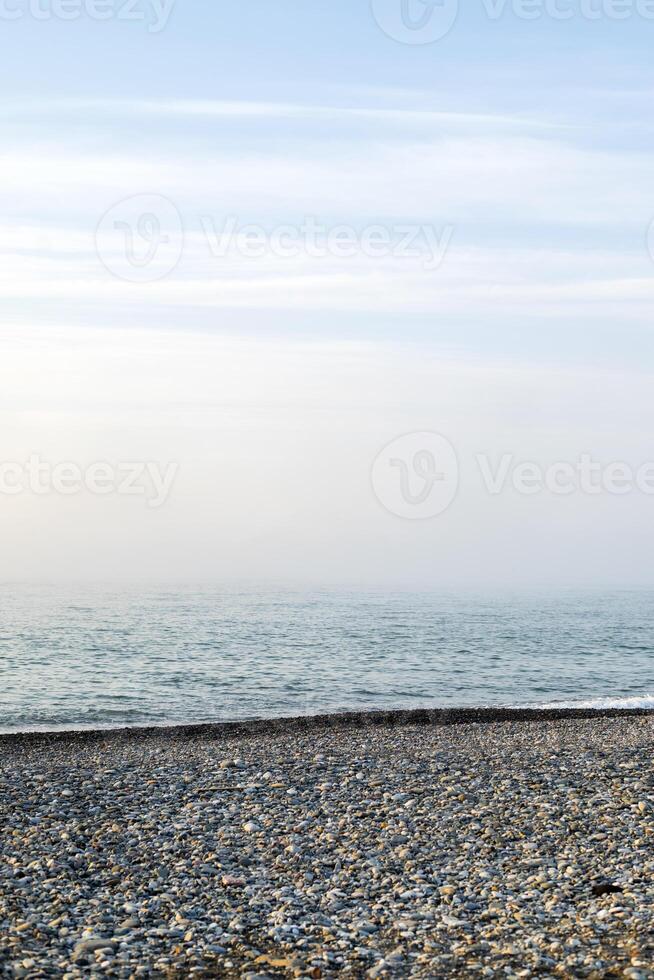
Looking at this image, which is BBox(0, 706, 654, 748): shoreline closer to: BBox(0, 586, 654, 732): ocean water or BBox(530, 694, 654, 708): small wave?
BBox(530, 694, 654, 708): small wave

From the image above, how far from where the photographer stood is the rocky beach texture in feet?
27.0

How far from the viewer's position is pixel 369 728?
25.8 meters

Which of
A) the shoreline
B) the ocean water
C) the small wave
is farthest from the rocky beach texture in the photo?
the ocean water

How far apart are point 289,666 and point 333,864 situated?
1370 inches

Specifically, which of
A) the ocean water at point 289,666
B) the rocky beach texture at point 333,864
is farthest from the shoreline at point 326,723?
the rocky beach texture at point 333,864

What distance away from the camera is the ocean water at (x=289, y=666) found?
3356cm

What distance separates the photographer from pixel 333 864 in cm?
1091

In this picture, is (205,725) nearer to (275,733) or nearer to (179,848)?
(275,733)

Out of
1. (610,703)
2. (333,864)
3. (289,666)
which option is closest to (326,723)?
(610,703)

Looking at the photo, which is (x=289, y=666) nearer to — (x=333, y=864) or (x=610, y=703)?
(x=610, y=703)

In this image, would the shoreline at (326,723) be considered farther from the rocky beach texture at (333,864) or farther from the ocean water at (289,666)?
the rocky beach texture at (333,864)

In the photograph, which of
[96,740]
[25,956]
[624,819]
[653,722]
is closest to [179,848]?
[25,956]

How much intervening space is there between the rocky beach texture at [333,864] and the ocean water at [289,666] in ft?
49.6

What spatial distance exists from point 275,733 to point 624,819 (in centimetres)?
1438
